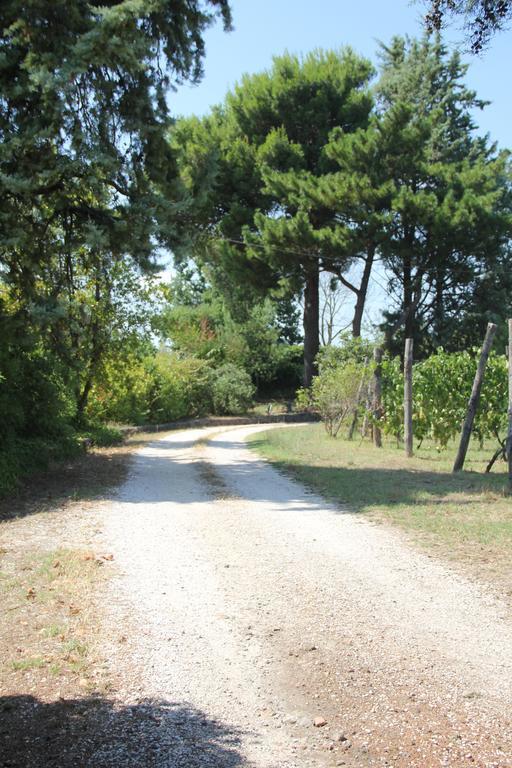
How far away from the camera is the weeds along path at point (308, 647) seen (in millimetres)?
3131

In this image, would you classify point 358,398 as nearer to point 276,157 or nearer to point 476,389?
point 476,389

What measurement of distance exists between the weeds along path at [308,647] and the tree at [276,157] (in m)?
25.9

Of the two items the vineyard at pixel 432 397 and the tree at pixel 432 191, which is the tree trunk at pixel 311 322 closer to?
the tree at pixel 432 191

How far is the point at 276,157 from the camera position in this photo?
3259cm

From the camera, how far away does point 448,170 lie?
31844 millimetres

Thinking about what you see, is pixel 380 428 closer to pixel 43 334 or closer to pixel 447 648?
pixel 43 334

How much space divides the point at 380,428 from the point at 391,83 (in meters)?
28.7

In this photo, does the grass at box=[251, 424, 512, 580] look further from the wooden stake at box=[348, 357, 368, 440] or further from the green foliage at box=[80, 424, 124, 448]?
the green foliage at box=[80, 424, 124, 448]

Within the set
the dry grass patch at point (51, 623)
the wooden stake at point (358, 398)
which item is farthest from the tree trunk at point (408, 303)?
the dry grass patch at point (51, 623)

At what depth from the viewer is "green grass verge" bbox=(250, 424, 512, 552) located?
7523 mm

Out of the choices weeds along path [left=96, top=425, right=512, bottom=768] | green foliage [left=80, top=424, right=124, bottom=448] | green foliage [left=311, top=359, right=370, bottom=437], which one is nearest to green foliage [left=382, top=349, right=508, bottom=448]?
green foliage [left=311, top=359, right=370, bottom=437]

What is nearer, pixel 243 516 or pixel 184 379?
pixel 243 516

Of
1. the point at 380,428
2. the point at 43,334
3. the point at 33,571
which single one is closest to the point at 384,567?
the point at 33,571

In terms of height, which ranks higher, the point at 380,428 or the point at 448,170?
the point at 448,170
